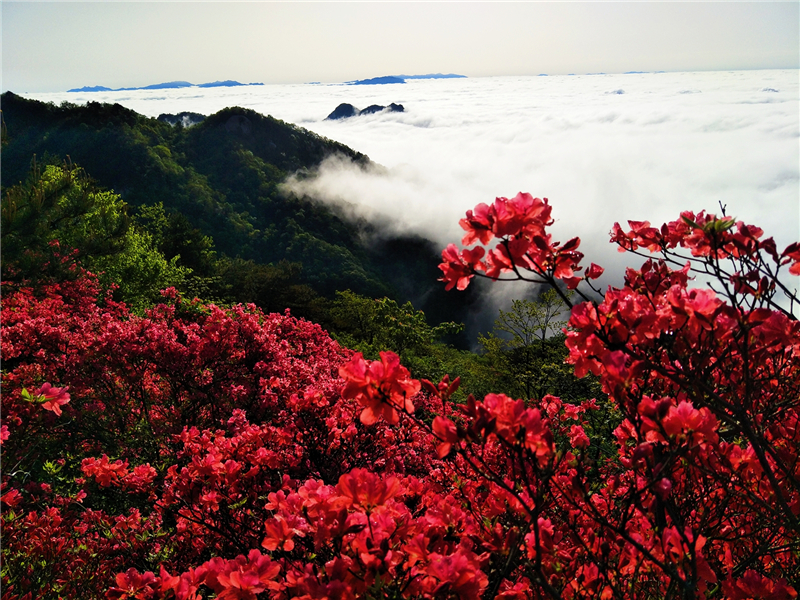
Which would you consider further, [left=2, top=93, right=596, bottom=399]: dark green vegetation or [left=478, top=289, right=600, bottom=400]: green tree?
[left=478, top=289, right=600, bottom=400]: green tree

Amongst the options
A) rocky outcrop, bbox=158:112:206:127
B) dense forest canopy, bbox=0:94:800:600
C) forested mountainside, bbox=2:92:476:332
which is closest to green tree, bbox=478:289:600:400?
dense forest canopy, bbox=0:94:800:600

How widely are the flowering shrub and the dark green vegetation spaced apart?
4.06 meters

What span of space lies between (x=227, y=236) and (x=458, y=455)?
46015mm

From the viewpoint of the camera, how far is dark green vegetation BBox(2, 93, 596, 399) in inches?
352

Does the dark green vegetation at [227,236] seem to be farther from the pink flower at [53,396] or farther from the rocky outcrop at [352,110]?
the rocky outcrop at [352,110]

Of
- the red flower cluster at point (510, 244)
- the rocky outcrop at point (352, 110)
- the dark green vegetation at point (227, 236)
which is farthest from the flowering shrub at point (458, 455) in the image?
the rocky outcrop at point (352, 110)

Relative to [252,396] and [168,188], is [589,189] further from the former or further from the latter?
[252,396]

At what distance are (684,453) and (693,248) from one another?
3.56ft

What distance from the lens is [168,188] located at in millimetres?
44406

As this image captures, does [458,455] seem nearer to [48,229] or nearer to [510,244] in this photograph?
[510,244]

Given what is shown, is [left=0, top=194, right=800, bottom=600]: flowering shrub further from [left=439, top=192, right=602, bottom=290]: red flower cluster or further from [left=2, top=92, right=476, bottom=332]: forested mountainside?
[left=2, top=92, right=476, bottom=332]: forested mountainside

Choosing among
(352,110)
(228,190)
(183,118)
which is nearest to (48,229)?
(228,190)

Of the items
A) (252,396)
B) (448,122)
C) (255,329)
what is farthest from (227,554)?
(448,122)

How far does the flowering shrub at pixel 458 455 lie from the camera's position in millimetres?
1312
